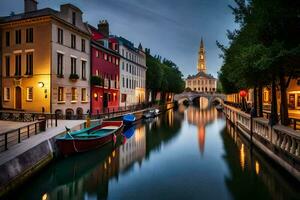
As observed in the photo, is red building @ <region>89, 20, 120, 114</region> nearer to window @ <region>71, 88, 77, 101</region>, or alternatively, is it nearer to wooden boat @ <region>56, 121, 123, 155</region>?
window @ <region>71, 88, 77, 101</region>

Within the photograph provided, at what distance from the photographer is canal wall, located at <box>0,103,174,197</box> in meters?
10.1

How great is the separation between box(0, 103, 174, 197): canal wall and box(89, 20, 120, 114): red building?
17.0 m

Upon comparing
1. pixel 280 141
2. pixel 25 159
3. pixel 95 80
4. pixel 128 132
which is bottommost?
pixel 128 132

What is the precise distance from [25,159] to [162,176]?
274 inches

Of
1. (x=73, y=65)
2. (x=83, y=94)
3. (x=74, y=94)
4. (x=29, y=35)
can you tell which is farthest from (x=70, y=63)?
(x=29, y=35)

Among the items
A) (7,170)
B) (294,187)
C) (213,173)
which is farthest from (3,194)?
(294,187)

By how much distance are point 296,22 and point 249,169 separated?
8366mm

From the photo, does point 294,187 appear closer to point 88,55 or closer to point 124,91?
point 88,55

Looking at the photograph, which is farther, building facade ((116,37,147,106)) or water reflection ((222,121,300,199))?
building facade ((116,37,147,106))

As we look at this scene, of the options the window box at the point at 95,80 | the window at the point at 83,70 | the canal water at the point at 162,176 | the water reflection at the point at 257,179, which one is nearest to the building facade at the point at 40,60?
the window at the point at 83,70

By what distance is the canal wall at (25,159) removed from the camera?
1006cm

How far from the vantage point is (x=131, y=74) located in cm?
5069

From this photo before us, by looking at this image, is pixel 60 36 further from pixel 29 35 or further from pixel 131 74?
pixel 131 74

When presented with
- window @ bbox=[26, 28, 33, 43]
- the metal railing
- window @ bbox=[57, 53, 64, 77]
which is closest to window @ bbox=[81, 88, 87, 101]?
window @ bbox=[57, 53, 64, 77]
